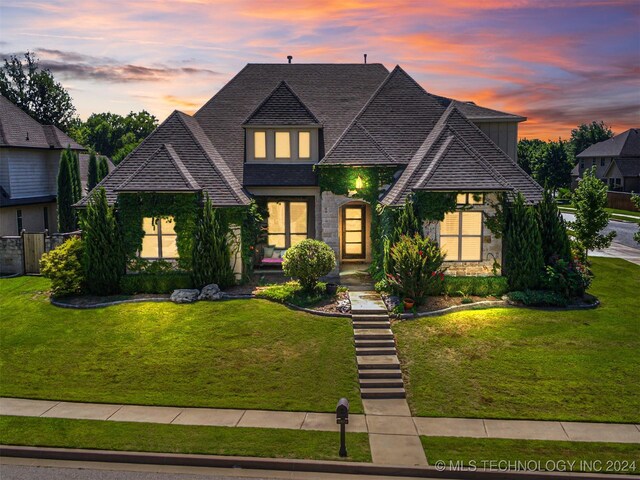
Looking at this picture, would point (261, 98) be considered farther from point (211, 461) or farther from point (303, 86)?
point (211, 461)

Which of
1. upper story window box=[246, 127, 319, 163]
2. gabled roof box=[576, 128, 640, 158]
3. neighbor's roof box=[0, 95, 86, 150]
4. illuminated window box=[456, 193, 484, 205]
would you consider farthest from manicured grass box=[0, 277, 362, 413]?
gabled roof box=[576, 128, 640, 158]

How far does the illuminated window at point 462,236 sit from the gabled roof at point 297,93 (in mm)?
7829

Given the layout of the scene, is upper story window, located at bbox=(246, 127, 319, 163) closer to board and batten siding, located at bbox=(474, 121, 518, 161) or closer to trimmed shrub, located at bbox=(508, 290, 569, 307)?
board and batten siding, located at bbox=(474, 121, 518, 161)

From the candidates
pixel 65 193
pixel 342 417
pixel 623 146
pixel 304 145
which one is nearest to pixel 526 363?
pixel 342 417

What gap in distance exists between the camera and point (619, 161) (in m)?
74.1

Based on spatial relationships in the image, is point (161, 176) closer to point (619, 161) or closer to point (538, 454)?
point (538, 454)

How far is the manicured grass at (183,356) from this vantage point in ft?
48.1

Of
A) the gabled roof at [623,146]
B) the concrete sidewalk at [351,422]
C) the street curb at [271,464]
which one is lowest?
the street curb at [271,464]

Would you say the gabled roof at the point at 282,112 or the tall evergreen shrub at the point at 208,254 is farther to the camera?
the gabled roof at the point at 282,112

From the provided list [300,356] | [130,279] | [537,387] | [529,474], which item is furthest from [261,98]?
[529,474]

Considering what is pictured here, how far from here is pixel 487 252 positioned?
861 inches

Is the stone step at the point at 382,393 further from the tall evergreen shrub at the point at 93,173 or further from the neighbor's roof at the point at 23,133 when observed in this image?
the tall evergreen shrub at the point at 93,173

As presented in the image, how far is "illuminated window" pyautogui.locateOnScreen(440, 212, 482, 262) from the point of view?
2183cm

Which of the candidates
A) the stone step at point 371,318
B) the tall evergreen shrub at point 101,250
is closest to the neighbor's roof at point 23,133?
the tall evergreen shrub at point 101,250
